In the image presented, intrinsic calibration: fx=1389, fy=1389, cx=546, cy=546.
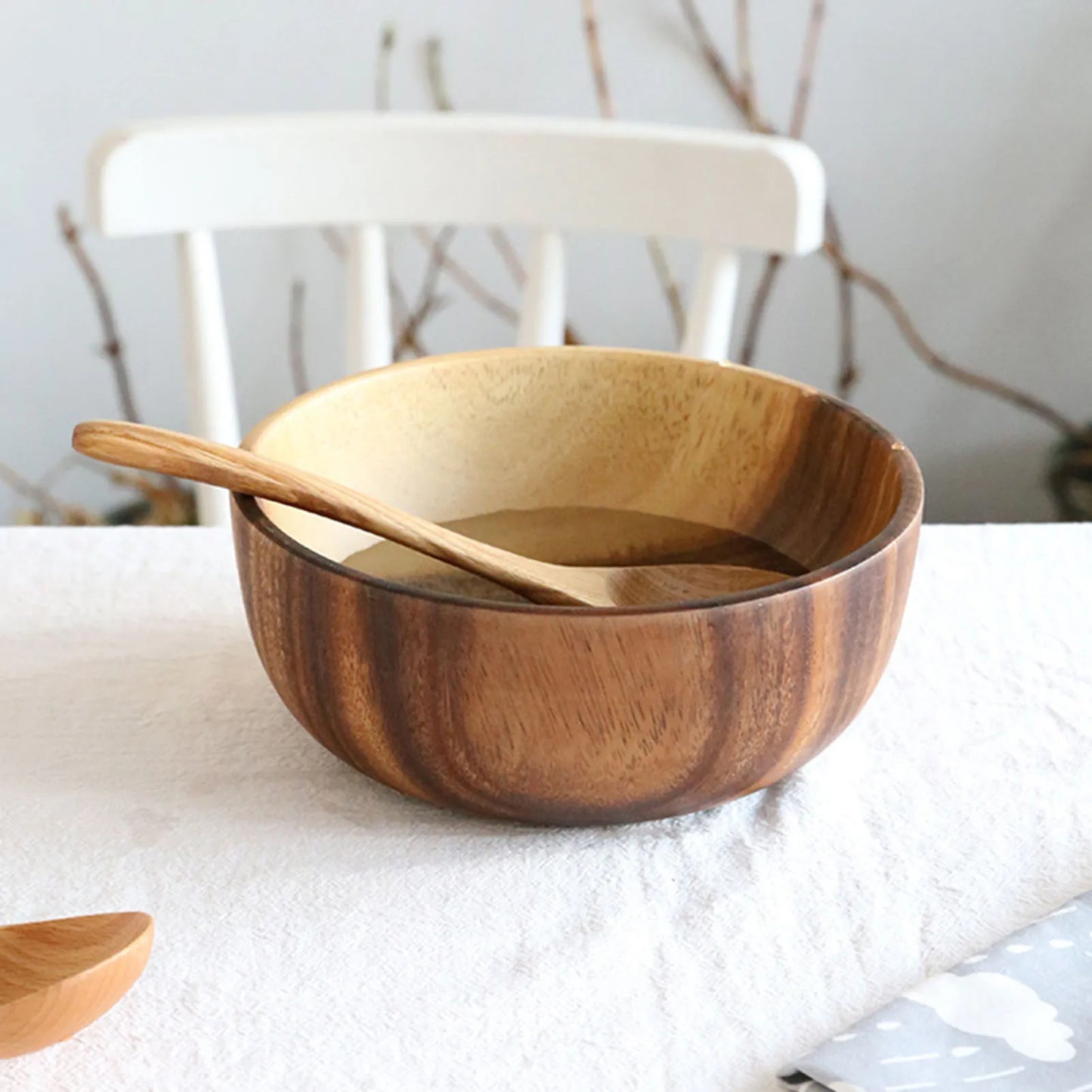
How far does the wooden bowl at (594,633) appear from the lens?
0.39m

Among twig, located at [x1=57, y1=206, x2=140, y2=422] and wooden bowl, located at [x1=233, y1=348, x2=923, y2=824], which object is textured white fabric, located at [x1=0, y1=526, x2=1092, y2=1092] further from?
twig, located at [x1=57, y1=206, x2=140, y2=422]

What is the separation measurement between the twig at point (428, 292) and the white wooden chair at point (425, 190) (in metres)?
0.60

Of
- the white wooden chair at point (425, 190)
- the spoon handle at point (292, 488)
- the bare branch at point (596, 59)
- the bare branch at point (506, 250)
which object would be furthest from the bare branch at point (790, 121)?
the spoon handle at point (292, 488)

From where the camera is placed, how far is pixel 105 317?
1489mm

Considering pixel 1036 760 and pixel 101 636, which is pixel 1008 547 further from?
pixel 101 636

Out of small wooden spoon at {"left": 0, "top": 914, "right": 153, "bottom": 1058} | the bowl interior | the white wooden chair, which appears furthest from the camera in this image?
the white wooden chair

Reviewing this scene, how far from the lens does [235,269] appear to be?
146 cm

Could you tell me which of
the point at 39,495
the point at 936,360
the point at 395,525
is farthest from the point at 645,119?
the point at 395,525

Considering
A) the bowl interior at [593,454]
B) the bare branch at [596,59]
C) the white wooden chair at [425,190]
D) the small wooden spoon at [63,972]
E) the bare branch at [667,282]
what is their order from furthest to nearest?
1. the bare branch at [667,282]
2. the bare branch at [596,59]
3. the white wooden chair at [425,190]
4. the bowl interior at [593,454]
5. the small wooden spoon at [63,972]

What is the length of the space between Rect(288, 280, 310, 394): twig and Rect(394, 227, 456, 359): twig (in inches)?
4.2

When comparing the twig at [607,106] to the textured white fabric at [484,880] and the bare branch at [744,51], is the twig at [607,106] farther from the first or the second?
the textured white fabric at [484,880]

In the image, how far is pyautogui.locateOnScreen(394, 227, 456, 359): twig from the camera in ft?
4.83

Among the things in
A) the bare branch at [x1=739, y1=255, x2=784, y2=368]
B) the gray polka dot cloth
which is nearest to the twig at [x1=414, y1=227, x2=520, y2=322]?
the bare branch at [x1=739, y1=255, x2=784, y2=368]

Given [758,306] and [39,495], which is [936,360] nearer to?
[758,306]
